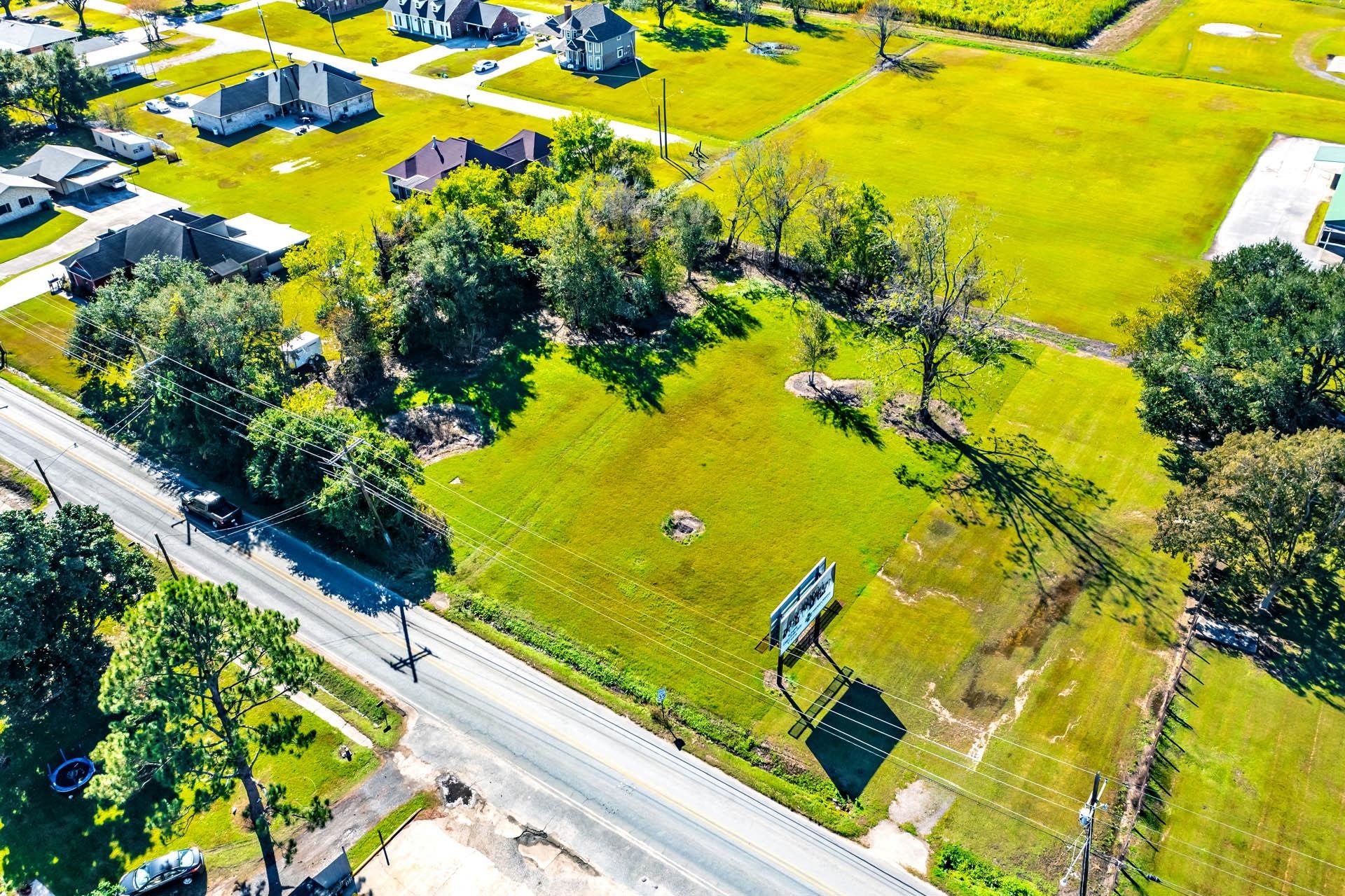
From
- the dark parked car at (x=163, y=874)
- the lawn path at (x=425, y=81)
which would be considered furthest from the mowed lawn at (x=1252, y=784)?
the lawn path at (x=425, y=81)

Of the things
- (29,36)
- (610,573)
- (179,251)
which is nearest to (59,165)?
(179,251)

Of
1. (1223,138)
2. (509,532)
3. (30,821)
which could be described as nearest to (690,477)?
(509,532)

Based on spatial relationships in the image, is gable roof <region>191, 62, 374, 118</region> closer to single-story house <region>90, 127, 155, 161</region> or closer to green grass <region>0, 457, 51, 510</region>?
single-story house <region>90, 127, 155, 161</region>

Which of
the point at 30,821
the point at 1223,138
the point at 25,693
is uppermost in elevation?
the point at 1223,138

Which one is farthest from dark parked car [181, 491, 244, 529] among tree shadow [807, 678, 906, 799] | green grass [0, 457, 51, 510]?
tree shadow [807, 678, 906, 799]

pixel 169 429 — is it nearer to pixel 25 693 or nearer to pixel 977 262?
pixel 25 693

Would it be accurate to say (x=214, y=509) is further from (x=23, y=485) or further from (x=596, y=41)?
(x=596, y=41)
